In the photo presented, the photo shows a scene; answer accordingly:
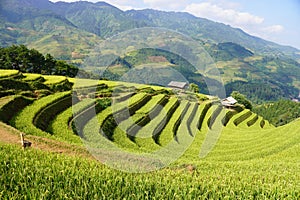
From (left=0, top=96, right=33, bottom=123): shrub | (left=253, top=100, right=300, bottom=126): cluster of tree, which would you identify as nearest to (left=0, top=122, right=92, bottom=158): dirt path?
(left=0, top=96, right=33, bottom=123): shrub

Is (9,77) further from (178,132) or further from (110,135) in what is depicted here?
(178,132)

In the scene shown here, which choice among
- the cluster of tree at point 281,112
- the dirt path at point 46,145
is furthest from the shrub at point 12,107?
the cluster of tree at point 281,112

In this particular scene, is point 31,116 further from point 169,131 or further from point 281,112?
point 281,112

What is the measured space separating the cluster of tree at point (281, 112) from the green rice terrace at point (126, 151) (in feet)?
122

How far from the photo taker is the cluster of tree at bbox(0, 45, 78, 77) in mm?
32312

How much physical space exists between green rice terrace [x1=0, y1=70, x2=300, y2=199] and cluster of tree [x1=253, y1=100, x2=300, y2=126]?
3724 cm

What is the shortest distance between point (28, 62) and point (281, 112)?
6130 centimetres

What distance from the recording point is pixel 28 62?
113ft

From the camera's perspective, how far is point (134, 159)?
8.77 m

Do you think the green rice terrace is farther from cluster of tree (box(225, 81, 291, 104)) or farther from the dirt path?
cluster of tree (box(225, 81, 291, 104))

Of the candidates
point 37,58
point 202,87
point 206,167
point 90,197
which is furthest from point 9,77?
point 202,87

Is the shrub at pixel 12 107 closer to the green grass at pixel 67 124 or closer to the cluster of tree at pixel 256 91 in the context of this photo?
the green grass at pixel 67 124

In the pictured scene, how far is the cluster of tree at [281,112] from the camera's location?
6575 cm

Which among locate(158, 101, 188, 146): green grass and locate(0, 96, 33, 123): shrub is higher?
locate(0, 96, 33, 123): shrub
